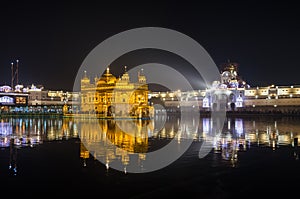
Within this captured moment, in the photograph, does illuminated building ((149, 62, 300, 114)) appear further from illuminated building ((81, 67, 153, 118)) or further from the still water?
the still water

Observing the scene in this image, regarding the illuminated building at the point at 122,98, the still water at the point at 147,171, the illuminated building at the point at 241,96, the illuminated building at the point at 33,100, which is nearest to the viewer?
the still water at the point at 147,171

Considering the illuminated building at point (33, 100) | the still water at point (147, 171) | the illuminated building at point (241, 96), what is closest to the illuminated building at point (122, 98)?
the illuminated building at point (33, 100)

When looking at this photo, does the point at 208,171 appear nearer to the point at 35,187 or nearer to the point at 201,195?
the point at 201,195

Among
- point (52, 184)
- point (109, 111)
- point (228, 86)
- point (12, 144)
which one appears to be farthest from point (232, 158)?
point (228, 86)

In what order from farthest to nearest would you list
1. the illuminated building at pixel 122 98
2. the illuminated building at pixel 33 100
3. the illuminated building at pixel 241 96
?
the illuminated building at pixel 241 96, the illuminated building at pixel 33 100, the illuminated building at pixel 122 98

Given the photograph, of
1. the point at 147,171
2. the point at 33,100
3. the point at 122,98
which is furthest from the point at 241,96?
the point at 147,171

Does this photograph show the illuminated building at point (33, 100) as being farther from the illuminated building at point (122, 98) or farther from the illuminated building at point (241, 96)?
the illuminated building at point (241, 96)

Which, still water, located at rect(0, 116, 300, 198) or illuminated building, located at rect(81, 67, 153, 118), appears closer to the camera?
still water, located at rect(0, 116, 300, 198)

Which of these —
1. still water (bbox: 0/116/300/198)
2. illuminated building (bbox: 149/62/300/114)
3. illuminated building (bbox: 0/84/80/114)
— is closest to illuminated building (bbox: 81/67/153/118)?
illuminated building (bbox: 0/84/80/114)

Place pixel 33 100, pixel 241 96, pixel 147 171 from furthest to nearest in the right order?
1. pixel 33 100
2. pixel 241 96
3. pixel 147 171

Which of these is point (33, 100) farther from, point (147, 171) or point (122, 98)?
point (147, 171)

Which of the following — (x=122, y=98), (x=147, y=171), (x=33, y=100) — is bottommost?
(x=147, y=171)

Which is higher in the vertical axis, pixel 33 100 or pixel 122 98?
pixel 33 100

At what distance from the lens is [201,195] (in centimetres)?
992
